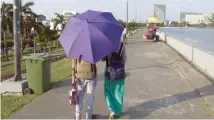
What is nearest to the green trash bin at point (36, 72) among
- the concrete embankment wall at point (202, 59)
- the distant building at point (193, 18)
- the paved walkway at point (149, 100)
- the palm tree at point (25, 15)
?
the paved walkway at point (149, 100)

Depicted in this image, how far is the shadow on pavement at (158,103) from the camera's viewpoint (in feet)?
17.4

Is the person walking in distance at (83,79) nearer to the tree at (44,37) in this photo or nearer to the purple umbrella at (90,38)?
the purple umbrella at (90,38)

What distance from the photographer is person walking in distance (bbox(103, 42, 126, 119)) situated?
4.73 m

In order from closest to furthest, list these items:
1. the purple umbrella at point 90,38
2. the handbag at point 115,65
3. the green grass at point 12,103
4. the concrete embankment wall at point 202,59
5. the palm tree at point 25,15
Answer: the purple umbrella at point 90,38
the handbag at point 115,65
the green grass at point 12,103
the concrete embankment wall at point 202,59
the palm tree at point 25,15

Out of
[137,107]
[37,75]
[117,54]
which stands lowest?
[137,107]

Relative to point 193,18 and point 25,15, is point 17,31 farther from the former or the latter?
point 193,18

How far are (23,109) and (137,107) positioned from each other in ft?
7.12

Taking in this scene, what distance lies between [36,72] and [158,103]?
278cm

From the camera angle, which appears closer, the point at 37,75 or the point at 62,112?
the point at 62,112

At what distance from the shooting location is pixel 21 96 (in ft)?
21.4

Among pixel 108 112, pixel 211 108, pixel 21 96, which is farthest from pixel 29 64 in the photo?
pixel 211 108

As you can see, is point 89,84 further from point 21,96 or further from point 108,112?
point 21,96

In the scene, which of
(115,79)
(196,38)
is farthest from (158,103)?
(196,38)

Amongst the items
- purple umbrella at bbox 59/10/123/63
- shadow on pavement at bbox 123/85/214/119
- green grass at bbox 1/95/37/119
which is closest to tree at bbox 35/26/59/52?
green grass at bbox 1/95/37/119
